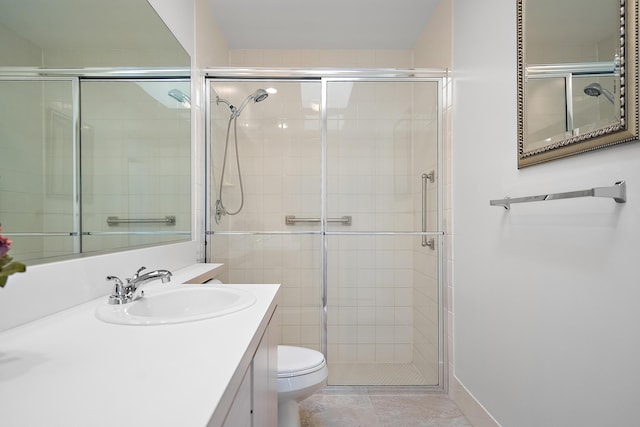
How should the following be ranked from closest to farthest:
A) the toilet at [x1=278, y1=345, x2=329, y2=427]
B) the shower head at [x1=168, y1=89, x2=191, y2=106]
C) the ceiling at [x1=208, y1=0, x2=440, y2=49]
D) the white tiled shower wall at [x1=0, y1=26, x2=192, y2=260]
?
the white tiled shower wall at [x1=0, y1=26, x2=192, y2=260]
the toilet at [x1=278, y1=345, x2=329, y2=427]
the shower head at [x1=168, y1=89, x2=191, y2=106]
the ceiling at [x1=208, y1=0, x2=440, y2=49]

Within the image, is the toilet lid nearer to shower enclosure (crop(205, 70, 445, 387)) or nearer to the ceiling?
shower enclosure (crop(205, 70, 445, 387))

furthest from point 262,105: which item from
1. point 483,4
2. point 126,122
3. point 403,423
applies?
point 403,423

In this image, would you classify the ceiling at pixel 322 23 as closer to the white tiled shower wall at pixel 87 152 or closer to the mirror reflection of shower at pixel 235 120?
the mirror reflection of shower at pixel 235 120

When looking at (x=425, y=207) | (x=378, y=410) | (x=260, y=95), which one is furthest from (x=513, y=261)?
(x=260, y=95)

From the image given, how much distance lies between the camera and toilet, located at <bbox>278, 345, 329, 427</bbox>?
154cm

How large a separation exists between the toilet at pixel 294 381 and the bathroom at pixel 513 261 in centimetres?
76

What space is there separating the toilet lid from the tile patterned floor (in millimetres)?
423

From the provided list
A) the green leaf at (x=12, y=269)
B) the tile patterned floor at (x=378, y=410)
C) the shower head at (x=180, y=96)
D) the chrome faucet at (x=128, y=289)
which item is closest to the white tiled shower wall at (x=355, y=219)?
the tile patterned floor at (x=378, y=410)

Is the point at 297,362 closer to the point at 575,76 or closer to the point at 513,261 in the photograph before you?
the point at 513,261

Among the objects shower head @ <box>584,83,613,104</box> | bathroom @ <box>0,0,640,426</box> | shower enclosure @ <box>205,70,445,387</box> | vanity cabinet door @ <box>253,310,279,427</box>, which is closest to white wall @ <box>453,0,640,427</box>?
bathroom @ <box>0,0,640,426</box>

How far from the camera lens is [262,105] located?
91.2 inches

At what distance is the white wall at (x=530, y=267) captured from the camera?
38.0 inches

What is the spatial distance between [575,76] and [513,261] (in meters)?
0.73

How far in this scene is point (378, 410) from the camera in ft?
6.55
